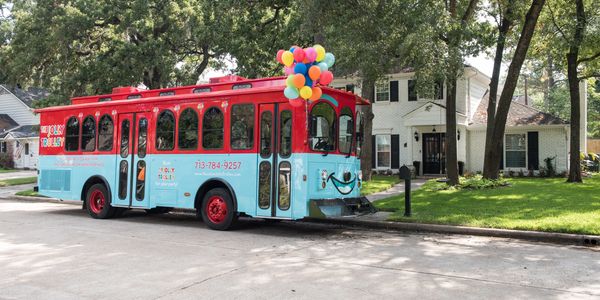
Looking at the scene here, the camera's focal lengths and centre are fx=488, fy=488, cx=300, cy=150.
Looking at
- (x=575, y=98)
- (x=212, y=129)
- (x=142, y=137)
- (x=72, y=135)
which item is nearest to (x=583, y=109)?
(x=575, y=98)

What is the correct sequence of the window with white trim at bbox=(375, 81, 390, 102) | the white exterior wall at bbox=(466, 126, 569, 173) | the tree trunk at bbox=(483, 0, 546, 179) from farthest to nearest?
1. the window with white trim at bbox=(375, 81, 390, 102)
2. the white exterior wall at bbox=(466, 126, 569, 173)
3. the tree trunk at bbox=(483, 0, 546, 179)

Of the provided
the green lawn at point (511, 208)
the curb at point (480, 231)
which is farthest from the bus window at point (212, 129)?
the green lawn at point (511, 208)

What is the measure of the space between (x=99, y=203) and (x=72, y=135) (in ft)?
7.02

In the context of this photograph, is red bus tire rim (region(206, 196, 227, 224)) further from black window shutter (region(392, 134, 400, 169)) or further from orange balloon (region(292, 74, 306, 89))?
black window shutter (region(392, 134, 400, 169))

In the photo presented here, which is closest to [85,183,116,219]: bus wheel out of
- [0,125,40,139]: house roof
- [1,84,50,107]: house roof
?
[0,125,40,139]: house roof

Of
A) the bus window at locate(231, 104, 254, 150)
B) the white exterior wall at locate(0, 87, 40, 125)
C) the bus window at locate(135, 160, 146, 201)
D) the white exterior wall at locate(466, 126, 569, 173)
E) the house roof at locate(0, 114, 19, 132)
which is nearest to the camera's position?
the bus window at locate(231, 104, 254, 150)

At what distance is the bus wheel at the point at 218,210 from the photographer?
1053 centimetres

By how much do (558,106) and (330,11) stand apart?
41.4 meters

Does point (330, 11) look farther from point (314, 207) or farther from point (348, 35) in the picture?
point (314, 207)

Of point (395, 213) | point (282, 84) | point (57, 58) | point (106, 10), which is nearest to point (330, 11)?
point (282, 84)

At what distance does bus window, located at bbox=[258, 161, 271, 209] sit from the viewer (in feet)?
32.8

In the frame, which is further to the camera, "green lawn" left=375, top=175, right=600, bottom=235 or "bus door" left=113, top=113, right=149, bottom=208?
"bus door" left=113, top=113, right=149, bottom=208

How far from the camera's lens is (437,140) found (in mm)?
26453

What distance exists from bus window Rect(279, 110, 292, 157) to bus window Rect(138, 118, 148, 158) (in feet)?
13.4
